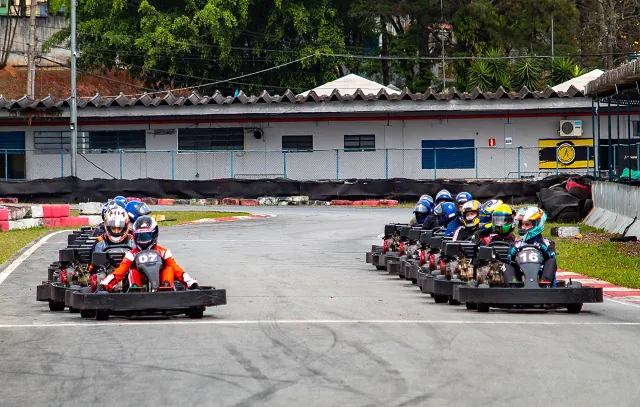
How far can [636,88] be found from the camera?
25.0m

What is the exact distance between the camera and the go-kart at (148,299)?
11523 mm

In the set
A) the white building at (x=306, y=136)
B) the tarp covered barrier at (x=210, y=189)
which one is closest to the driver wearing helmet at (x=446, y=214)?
Result: the tarp covered barrier at (x=210, y=189)

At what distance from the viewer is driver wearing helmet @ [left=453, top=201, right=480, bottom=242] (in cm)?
1551

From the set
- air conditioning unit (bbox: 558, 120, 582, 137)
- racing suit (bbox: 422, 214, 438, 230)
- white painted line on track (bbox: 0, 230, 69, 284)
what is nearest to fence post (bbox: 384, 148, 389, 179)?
air conditioning unit (bbox: 558, 120, 582, 137)

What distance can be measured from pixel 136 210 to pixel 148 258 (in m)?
3.98

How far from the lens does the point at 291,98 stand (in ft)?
136

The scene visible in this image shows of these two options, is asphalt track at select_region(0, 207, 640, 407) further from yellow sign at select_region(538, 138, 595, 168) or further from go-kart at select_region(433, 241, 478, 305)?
yellow sign at select_region(538, 138, 595, 168)

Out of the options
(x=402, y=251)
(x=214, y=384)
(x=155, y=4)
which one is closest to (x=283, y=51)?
(x=155, y=4)

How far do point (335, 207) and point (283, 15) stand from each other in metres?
18.5

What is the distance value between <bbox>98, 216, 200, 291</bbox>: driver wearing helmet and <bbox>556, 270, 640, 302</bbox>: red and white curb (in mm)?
5502

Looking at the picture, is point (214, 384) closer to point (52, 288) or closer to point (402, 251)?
point (52, 288)

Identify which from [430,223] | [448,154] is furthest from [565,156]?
[430,223]

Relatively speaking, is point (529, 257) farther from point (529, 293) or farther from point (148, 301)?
point (148, 301)

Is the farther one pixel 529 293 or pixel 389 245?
pixel 389 245
